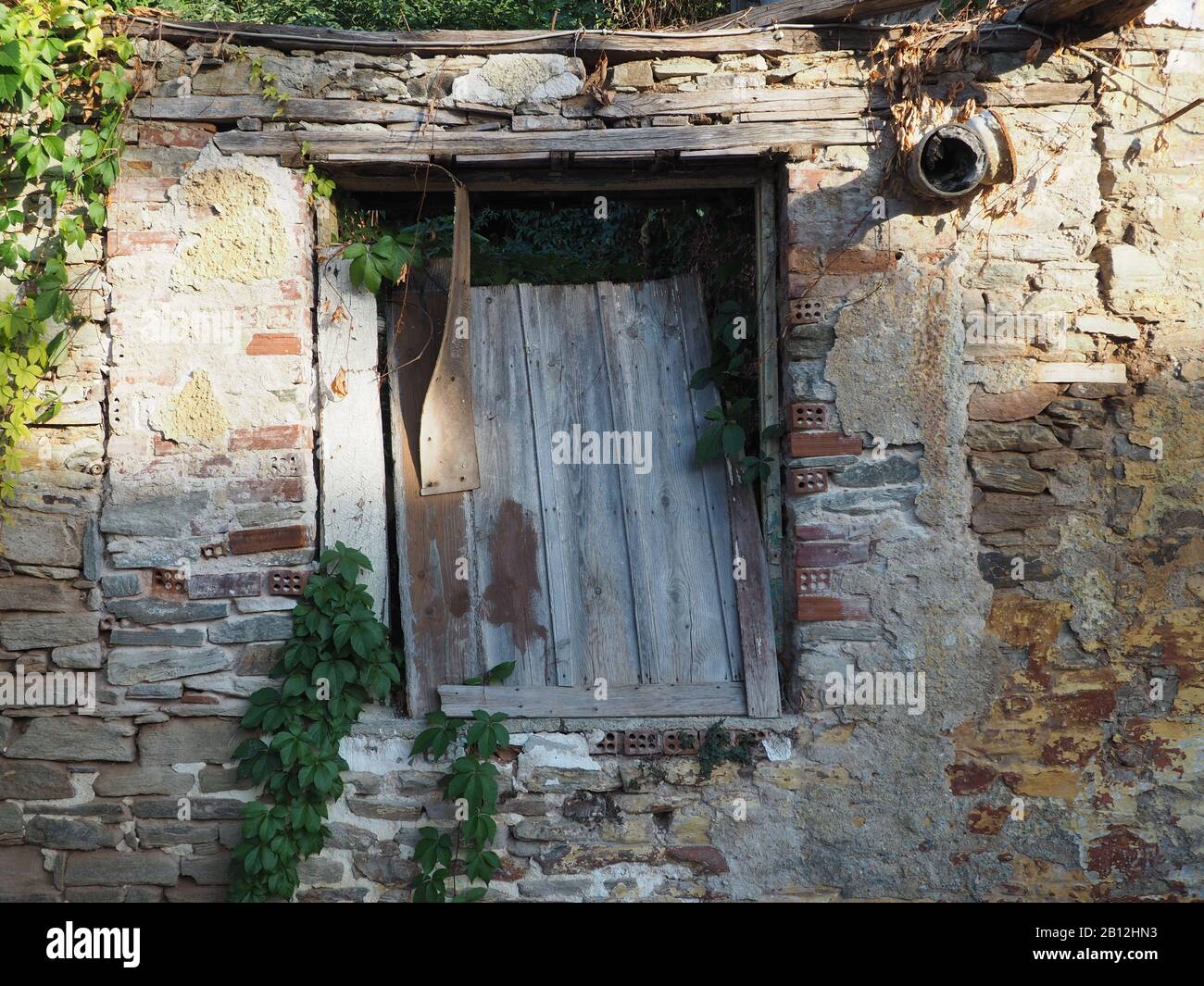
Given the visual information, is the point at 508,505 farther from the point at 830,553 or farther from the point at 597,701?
the point at 830,553

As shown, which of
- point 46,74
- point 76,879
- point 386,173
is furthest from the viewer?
point 386,173

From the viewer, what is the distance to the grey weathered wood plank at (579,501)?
3.17 metres

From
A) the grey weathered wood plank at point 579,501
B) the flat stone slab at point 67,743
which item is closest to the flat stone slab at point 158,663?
the flat stone slab at point 67,743

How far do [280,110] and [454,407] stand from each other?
3.68ft

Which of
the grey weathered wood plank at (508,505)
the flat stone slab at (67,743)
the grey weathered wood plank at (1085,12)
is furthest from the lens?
the grey weathered wood plank at (508,505)

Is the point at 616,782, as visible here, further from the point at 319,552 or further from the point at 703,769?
the point at 319,552

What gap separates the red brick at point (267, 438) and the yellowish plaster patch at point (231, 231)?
1.62 ft

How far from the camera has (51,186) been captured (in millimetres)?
2906

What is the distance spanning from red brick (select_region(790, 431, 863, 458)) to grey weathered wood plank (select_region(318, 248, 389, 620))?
1426mm

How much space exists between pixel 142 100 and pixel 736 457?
2305 millimetres

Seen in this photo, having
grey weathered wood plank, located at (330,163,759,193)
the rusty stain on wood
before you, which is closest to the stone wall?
grey weathered wood plank, located at (330,163,759,193)

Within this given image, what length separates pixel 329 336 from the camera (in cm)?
314

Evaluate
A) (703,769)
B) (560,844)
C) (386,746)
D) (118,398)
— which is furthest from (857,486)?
(118,398)

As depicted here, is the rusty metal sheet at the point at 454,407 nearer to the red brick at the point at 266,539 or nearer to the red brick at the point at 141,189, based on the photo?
the red brick at the point at 266,539
